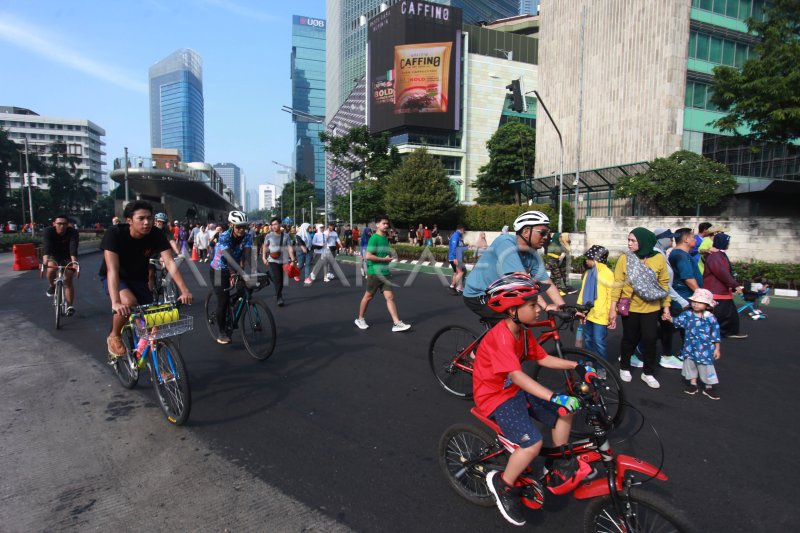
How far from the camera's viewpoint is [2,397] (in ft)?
14.8

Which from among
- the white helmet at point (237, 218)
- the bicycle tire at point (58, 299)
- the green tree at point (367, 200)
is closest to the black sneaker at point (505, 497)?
the white helmet at point (237, 218)

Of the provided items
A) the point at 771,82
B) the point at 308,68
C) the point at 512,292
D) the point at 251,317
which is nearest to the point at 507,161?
the point at 771,82

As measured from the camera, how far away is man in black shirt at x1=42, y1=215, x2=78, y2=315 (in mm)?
7648

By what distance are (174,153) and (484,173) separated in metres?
76.4

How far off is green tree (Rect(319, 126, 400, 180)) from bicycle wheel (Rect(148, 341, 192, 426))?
35.2 m

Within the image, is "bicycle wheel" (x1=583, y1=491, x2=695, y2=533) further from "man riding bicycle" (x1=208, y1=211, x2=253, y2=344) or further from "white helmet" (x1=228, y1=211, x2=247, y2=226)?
"white helmet" (x1=228, y1=211, x2=247, y2=226)

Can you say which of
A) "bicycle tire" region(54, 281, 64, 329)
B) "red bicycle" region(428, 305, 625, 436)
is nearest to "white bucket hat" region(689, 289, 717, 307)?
"red bicycle" region(428, 305, 625, 436)

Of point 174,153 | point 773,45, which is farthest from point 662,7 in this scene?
point 174,153

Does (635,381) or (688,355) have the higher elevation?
(688,355)

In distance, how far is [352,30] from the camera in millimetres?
100125

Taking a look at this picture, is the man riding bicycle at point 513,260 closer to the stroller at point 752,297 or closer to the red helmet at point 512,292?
the red helmet at point 512,292

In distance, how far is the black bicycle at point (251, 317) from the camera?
567 centimetres

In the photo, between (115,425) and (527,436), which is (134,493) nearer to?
(115,425)

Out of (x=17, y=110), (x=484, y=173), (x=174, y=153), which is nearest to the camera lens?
(x=484, y=173)
